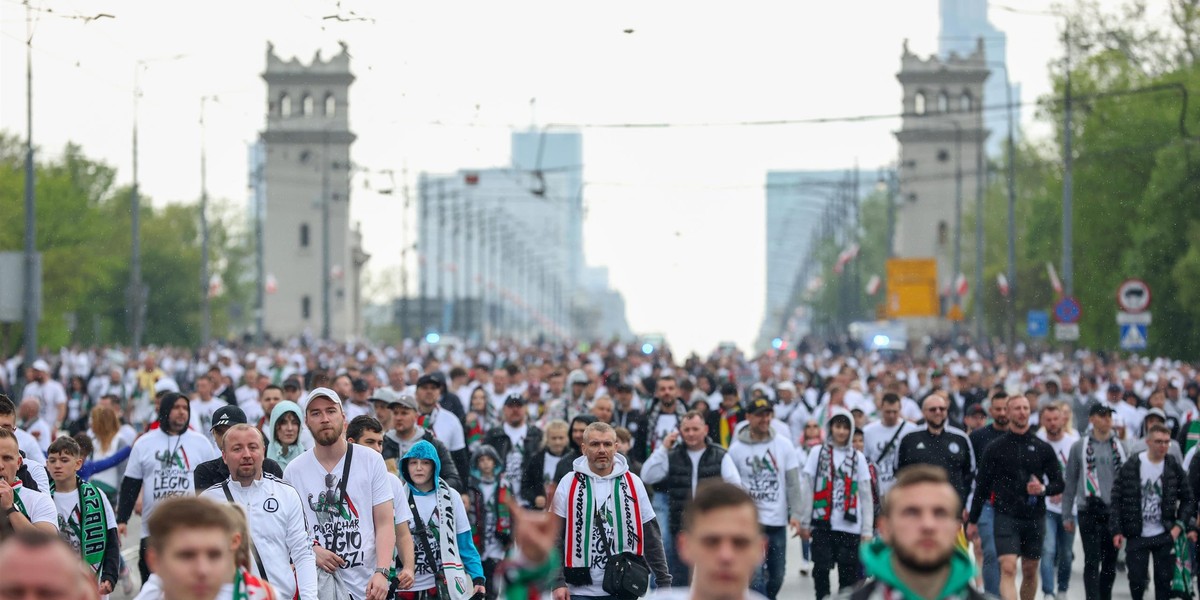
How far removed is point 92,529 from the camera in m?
10.5

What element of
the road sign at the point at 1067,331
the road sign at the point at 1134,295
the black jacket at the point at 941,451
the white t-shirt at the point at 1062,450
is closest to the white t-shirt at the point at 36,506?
the black jacket at the point at 941,451

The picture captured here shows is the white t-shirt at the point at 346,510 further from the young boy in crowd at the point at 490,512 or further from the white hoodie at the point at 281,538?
the young boy in crowd at the point at 490,512

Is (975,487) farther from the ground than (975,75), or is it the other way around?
(975,75)

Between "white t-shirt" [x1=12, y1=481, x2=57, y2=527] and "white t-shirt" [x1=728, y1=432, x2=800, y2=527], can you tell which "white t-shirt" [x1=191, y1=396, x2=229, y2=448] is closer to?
"white t-shirt" [x1=728, y1=432, x2=800, y2=527]

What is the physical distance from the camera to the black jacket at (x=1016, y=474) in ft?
44.6

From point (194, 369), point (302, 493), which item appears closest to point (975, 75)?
point (194, 369)

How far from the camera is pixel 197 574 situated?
218 inches

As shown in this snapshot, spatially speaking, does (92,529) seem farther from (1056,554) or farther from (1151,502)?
(1056,554)

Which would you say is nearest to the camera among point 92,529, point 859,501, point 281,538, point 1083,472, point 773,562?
point 281,538

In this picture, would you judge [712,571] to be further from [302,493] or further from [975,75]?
[975,75]

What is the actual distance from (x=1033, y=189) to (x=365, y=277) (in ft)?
294

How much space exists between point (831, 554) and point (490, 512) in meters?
2.46

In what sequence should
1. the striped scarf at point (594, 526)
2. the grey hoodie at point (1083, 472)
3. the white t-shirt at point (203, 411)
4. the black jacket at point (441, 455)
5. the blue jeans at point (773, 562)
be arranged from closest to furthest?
the striped scarf at point (594, 526) < the black jacket at point (441, 455) < the blue jeans at point (773, 562) < the grey hoodie at point (1083, 472) < the white t-shirt at point (203, 411)

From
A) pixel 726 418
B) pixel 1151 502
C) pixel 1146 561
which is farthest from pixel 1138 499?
pixel 726 418
